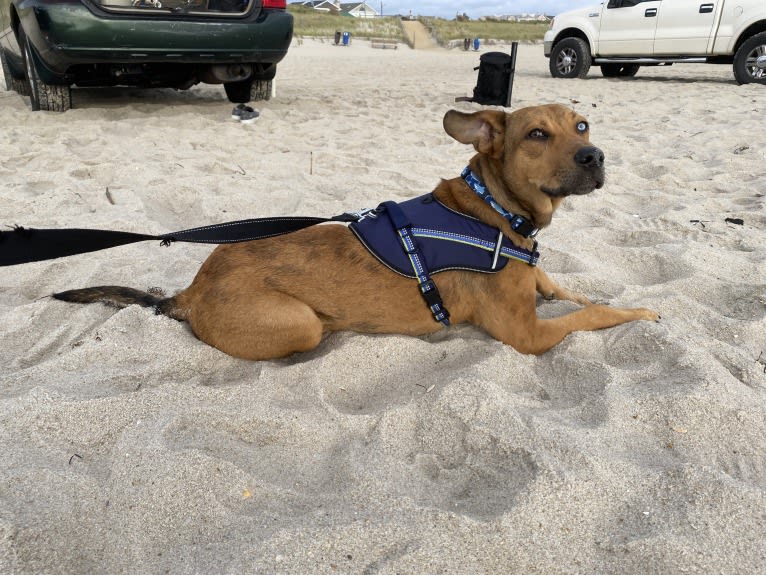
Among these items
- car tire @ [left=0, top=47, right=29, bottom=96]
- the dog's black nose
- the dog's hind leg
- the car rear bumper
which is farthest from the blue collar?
car tire @ [left=0, top=47, right=29, bottom=96]

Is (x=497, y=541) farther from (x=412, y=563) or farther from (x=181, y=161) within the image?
(x=181, y=161)

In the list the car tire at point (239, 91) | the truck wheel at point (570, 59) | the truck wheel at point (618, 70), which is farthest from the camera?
the truck wheel at point (618, 70)

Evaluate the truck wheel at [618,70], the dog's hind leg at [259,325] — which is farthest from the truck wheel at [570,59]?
the dog's hind leg at [259,325]

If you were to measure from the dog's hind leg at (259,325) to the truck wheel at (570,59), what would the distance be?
13.3m

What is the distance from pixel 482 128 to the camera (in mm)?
3004

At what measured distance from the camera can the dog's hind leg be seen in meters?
2.73

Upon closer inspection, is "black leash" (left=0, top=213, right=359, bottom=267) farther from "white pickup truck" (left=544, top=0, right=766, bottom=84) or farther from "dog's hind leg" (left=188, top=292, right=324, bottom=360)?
"white pickup truck" (left=544, top=0, right=766, bottom=84)

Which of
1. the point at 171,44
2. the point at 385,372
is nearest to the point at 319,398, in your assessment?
the point at 385,372

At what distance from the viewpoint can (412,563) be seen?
1.65 meters

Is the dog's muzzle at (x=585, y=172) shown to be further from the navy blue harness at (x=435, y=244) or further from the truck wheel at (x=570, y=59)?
the truck wheel at (x=570, y=59)

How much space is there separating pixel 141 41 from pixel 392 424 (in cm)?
592

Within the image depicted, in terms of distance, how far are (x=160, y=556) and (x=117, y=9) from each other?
637 cm

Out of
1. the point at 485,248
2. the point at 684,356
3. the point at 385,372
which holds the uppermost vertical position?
the point at 485,248

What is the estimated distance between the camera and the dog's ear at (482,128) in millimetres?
2977
